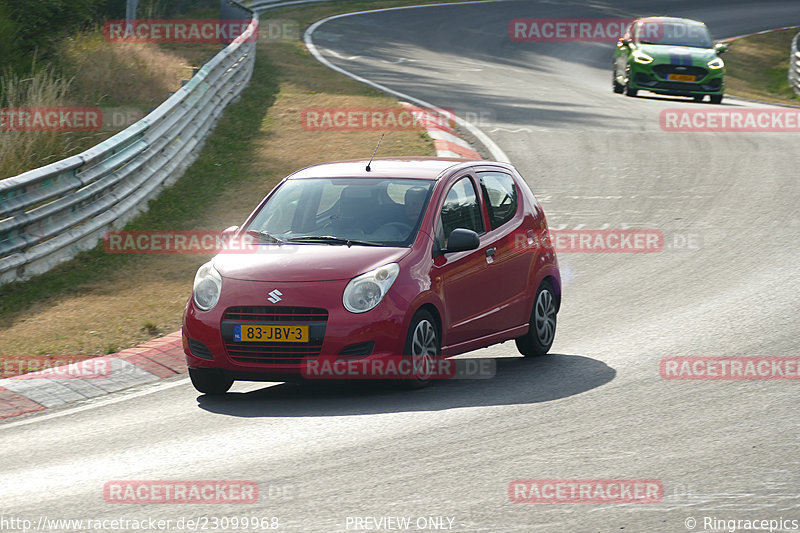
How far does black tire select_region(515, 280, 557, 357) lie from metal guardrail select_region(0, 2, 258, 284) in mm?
5301

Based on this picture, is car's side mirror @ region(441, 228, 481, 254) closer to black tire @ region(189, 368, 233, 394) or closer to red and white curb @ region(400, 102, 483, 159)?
black tire @ region(189, 368, 233, 394)

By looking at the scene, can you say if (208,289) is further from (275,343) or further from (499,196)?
(499,196)

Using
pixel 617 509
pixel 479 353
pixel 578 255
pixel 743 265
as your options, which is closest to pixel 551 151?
pixel 578 255

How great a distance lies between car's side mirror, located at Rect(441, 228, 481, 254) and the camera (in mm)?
8914

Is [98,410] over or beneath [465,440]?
beneath

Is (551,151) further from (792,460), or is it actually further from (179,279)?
(792,460)

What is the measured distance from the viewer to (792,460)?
659 cm

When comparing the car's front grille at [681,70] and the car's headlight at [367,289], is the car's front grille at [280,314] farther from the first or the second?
the car's front grille at [681,70]

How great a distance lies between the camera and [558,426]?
7.43 m

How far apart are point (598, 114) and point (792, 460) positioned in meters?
17.3

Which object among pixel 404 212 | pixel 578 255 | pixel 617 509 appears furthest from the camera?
pixel 578 255

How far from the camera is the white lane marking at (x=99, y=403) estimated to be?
27.4 feet

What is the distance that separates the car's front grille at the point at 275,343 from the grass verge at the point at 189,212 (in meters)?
2.16

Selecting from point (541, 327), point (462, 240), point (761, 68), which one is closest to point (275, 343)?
point (462, 240)
